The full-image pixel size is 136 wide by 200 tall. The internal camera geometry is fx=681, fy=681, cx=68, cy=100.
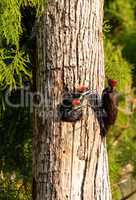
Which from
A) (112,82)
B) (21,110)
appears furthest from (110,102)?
(21,110)

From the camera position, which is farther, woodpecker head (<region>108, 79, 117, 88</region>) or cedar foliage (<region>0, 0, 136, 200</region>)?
cedar foliage (<region>0, 0, 136, 200</region>)

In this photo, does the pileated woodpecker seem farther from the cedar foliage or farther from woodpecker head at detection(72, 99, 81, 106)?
the cedar foliage

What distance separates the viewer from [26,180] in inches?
207

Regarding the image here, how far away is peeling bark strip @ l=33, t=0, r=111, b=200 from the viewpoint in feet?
13.1

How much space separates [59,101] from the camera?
3.99 m

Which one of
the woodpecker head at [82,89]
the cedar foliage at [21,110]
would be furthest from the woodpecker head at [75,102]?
the cedar foliage at [21,110]

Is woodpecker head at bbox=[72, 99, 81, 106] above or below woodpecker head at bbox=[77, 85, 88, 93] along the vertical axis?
below

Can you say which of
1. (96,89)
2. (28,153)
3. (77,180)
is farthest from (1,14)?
(28,153)

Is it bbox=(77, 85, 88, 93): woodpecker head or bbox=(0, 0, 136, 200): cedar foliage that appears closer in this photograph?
bbox=(77, 85, 88, 93): woodpecker head

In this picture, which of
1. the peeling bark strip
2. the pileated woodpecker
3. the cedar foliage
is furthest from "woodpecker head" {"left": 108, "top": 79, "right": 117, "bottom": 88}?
the cedar foliage

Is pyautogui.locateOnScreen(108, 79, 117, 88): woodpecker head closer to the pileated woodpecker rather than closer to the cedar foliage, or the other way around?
the pileated woodpecker

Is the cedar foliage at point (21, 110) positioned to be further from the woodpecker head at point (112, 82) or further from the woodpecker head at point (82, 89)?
the woodpecker head at point (112, 82)

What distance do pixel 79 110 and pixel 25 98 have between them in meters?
0.75

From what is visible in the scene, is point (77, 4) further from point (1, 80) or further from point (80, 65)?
point (1, 80)
